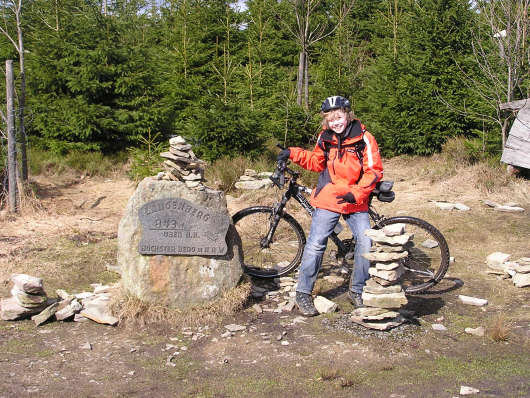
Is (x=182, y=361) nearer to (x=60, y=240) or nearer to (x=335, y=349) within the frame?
(x=335, y=349)

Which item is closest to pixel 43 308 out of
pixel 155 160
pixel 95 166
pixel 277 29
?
pixel 155 160

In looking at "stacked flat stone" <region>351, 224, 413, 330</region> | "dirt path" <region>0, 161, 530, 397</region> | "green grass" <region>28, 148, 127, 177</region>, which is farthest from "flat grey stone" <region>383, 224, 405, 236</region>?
"green grass" <region>28, 148, 127, 177</region>

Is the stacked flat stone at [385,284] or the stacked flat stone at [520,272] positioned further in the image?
the stacked flat stone at [520,272]

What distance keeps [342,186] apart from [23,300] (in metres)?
3.11

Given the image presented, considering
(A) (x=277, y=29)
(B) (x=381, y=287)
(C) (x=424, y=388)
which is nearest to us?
(C) (x=424, y=388)

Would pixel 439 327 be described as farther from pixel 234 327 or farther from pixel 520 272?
pixel 234 327

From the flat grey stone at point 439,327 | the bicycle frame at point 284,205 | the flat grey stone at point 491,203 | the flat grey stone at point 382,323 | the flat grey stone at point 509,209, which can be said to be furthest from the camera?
the flat grey stone at point 491,203

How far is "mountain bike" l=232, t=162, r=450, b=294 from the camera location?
5484 millimetres

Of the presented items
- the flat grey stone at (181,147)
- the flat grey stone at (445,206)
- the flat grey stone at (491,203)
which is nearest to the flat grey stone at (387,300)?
the flat grey stone at (181,147)

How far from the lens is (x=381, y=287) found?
469cm

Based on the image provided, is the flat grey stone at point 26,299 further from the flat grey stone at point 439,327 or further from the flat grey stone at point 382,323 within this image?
the flat grey stone at point 439,327

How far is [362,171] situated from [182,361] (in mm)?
2338

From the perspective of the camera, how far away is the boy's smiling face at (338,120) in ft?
16.1

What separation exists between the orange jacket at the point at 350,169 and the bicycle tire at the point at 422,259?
2.41 ft
